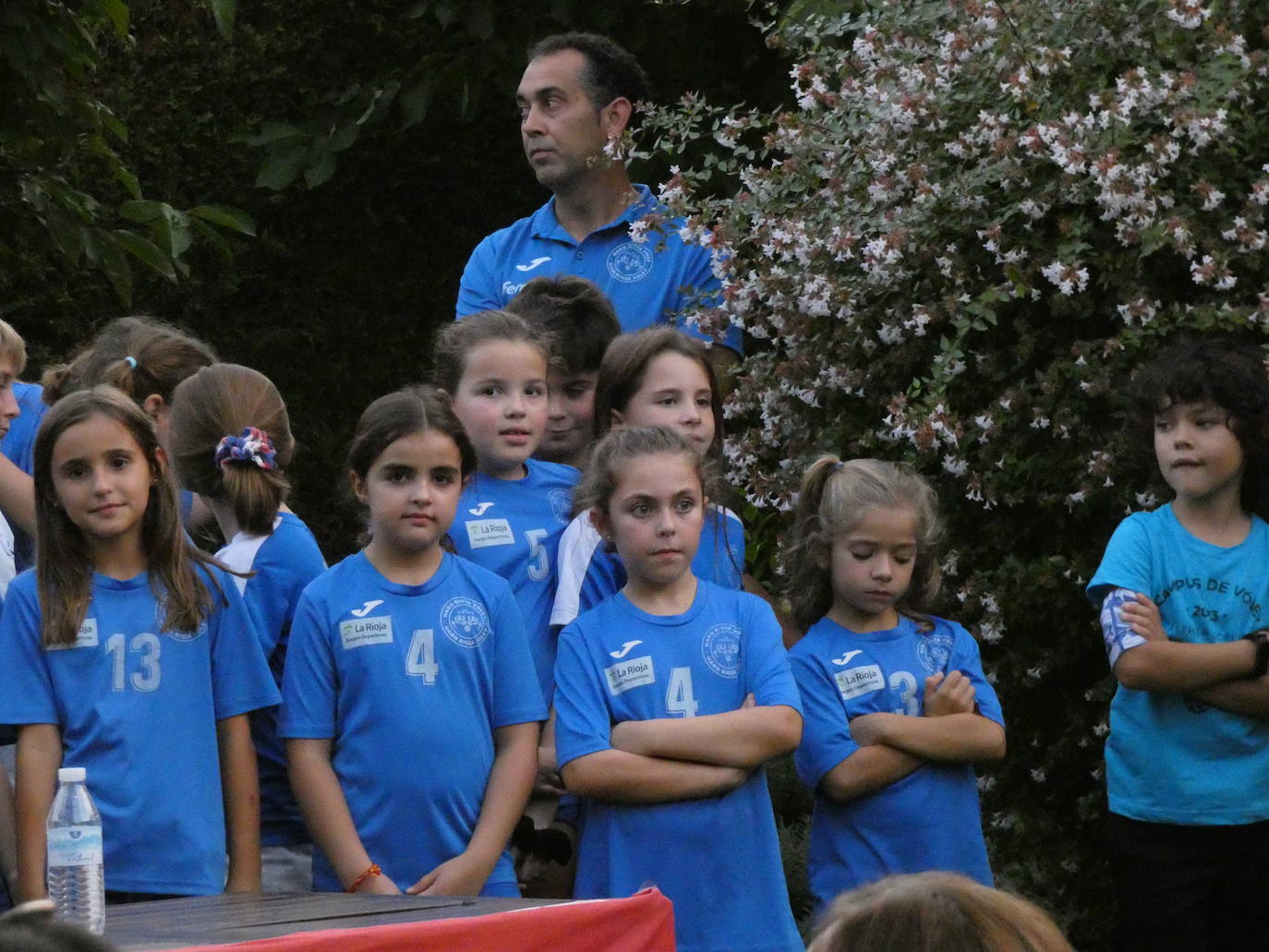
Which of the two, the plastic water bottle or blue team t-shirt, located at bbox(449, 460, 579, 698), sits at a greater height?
blue team t-shirt, located at bbox(449, 460, 579, 698)

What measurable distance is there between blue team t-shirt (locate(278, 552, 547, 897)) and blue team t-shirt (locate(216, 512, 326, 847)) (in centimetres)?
23

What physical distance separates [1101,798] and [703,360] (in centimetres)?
154

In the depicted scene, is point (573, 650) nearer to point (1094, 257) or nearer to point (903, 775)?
point (903, 775)

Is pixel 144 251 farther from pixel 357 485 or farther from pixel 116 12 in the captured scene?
pixel 357 485

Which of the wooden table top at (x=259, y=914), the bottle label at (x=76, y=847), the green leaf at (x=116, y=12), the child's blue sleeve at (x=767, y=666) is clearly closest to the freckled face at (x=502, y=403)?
the child's blue sleeve at (x=767, y=666)

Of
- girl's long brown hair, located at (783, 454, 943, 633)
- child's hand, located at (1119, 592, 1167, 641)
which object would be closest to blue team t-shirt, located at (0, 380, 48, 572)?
girl's long brown hair, located at (783, 454, 943, 633)

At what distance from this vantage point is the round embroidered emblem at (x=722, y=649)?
4.02 m

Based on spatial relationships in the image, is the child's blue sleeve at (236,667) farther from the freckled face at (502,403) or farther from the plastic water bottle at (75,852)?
the freckled face at (502,403)

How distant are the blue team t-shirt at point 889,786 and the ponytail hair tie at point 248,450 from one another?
1324 millimetres

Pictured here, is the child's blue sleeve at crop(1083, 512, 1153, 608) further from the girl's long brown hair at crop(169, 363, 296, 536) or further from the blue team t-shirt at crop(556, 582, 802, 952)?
the girl's long brown hair at crop(169, 363, 296, 536)

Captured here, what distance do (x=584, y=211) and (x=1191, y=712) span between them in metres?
2.52

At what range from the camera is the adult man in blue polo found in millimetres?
5645

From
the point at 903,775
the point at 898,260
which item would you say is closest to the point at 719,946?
the point at 903,775

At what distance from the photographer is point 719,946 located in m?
3.88
